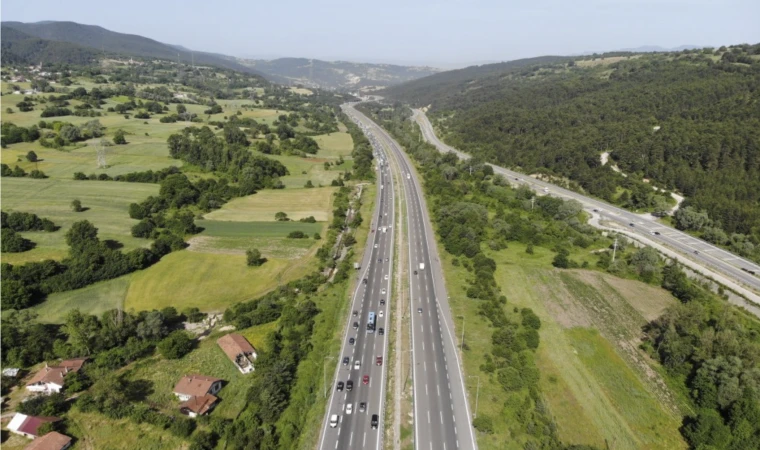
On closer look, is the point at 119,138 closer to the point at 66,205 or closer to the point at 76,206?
the point at 66,205

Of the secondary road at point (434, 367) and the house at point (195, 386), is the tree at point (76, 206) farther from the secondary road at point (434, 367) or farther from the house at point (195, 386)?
the secondary road at point (434, 367)

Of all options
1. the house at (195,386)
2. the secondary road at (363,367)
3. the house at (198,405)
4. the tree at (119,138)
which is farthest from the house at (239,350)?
the tree at (119,138)

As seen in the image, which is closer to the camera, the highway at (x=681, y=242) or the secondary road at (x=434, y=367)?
the secondary road at (x=434, y=367)

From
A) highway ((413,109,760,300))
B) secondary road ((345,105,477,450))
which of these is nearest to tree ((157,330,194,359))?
secondary road ((345,105,477,450))

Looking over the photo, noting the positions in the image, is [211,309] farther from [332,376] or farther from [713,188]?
[713,188]

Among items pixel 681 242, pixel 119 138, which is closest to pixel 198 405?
pixel 681 242

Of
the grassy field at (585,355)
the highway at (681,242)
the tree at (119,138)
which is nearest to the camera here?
the grassy field at (585,355)

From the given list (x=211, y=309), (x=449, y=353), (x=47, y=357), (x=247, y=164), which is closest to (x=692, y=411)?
(x=449, y=353)
